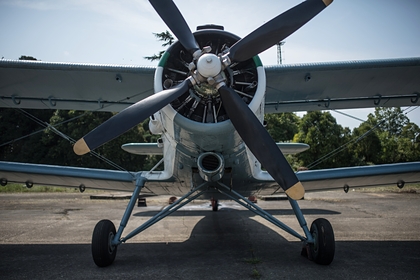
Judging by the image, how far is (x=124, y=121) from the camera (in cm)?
431

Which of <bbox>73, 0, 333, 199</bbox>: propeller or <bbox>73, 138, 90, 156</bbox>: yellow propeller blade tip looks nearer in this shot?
<bbox>73, 138, 90, 156</bbox>: yellow propeller blade tip

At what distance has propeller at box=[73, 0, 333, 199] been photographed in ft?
13.7

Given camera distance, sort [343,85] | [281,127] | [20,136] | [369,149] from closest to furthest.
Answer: [343,85] < [369,149] < [20,136] < [281,127]

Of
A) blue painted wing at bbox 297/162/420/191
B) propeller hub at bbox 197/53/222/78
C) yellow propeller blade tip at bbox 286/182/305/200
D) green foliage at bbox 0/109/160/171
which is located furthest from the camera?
green foliage at bbox 0/109/160/171

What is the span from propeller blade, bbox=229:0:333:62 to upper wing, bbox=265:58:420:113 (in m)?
1.67

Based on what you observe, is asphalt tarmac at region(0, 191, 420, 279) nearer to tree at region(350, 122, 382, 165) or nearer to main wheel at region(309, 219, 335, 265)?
main wheel at region(309, 219, 335, 265)

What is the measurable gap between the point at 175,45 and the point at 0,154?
4273 cm

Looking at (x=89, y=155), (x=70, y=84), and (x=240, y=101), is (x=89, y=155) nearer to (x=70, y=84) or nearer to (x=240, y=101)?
(x=70, y=84)

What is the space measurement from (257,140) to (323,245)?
179 cm

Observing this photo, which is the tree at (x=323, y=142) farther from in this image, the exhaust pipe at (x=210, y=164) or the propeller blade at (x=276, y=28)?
the propeller blade at (x=276, y=28)

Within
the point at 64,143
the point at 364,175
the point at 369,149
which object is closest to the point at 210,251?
the point at 364,175

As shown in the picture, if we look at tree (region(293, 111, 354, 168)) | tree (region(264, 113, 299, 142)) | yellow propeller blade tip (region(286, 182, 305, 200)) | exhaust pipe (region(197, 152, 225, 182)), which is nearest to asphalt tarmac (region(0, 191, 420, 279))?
yellow propeller blade tip (region(286, 182, 305, 200))

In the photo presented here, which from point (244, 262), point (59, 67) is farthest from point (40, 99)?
point (244, 262)

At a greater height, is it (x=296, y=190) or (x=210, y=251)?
(x=296, y=190)
